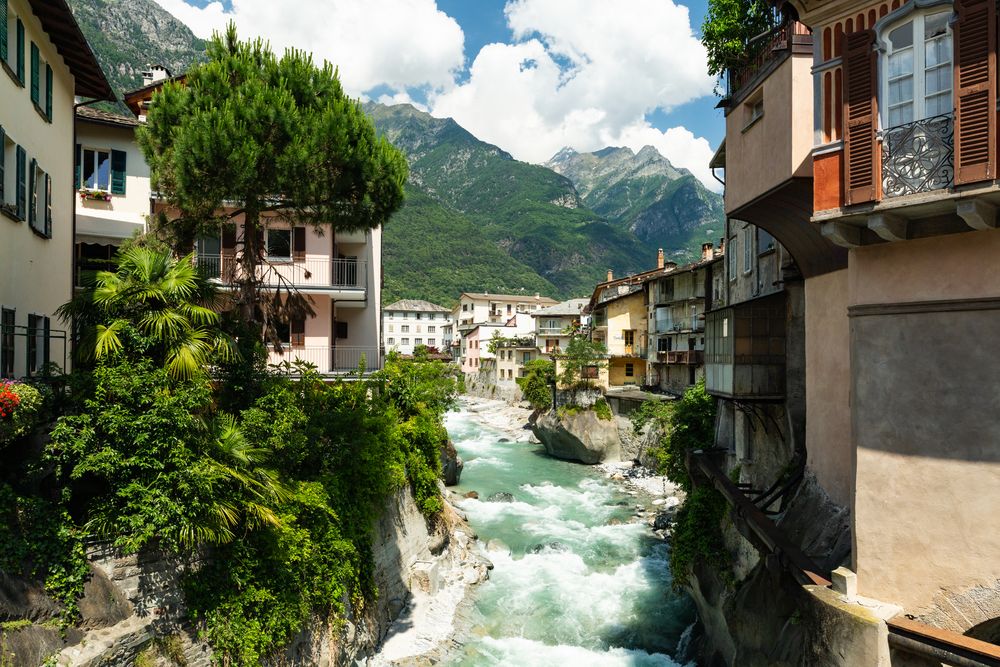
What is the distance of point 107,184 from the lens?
22.9 m

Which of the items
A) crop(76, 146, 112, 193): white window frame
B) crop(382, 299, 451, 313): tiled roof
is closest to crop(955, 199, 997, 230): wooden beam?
crop(76, 146, 112, 193): white window frame

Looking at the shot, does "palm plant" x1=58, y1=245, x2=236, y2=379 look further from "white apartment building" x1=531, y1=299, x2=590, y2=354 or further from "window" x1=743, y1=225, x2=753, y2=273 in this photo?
"white apartment building" x1=531, y1=299, x2=590, y2=354

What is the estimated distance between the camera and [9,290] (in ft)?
43.4

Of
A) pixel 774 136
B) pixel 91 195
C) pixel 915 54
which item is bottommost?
pixel 774 136

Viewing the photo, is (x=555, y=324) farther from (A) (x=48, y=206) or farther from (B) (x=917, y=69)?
(B) (x=917, y=69)

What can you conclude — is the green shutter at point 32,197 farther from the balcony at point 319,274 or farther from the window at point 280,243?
the window at point 280,243

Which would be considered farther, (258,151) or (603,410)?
(603,410)

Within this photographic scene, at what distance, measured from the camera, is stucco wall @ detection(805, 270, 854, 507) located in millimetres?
→ 10484

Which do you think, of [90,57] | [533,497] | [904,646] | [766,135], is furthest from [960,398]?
[533,497]

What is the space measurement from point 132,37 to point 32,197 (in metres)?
174

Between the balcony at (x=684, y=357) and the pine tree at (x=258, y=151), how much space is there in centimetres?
3421

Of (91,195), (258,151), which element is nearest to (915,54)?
(258,151)

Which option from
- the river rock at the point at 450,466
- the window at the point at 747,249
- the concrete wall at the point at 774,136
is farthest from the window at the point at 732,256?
the river rock at the point at 450,466

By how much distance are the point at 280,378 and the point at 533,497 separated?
24.0 metres
